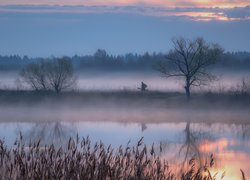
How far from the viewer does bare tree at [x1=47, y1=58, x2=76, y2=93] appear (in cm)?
5044

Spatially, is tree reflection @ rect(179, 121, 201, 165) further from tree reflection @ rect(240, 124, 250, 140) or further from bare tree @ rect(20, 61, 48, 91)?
bare tree @ rect(20, 61, 48, 91)

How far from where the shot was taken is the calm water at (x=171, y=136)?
812 inches

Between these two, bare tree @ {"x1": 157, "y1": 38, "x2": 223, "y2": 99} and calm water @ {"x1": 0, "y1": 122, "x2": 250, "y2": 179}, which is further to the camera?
bare tree @ {"x1": 157, "y1": 38, "x2": 223, "y2": 99}

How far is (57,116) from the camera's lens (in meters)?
41.9

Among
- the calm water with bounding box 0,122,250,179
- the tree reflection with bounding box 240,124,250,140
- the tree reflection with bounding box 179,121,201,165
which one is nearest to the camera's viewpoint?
the calm water with bounding box 0,122,250,179

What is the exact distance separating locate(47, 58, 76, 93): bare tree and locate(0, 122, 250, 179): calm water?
47.6 feet

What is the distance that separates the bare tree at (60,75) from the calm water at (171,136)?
1450 cm

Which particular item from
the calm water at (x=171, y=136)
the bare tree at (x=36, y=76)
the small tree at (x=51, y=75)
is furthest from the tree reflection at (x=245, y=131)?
the bare tree at (x=36, y=76)

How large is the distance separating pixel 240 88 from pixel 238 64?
57301mm

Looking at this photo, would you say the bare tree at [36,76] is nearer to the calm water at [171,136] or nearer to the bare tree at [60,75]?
the bare tree at [60,75]

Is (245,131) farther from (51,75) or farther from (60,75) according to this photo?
(51,75)

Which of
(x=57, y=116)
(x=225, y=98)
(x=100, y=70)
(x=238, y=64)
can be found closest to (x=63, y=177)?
(x=57, y=116)

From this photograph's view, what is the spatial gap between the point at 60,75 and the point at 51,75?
2.64 ft

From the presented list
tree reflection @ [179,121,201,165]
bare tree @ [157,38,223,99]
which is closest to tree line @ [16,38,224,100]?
bare tree @ [157,38,223,99]
